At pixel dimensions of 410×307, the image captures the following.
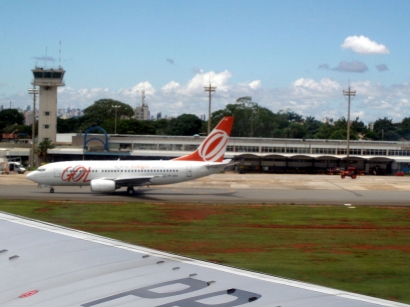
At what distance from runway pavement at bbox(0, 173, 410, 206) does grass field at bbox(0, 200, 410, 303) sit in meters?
3.41

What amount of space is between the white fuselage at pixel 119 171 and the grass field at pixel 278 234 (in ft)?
19.6

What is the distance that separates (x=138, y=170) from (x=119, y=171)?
1.45 meters

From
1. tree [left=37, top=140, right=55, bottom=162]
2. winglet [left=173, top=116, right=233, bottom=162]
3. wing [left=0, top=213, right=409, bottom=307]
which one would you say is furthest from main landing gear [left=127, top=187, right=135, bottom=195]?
tree [left=37, top=140, right=55, bottom=162]

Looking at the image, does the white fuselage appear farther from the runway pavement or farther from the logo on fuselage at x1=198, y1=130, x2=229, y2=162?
the runway pavement

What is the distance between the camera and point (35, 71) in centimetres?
7869

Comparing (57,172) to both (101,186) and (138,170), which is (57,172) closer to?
(101,186)

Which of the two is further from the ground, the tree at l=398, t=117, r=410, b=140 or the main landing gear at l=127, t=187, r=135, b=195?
the tree at l=398, t=117, r=410, b=140

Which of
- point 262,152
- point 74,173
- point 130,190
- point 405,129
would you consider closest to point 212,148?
point 130,190

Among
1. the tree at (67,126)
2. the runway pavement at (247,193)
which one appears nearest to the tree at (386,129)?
the tree at (67,126)

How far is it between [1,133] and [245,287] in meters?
134

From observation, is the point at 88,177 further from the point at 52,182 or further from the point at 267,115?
the point at 267,115

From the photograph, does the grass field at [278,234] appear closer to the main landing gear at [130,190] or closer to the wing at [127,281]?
the main landing gear at [130,190]

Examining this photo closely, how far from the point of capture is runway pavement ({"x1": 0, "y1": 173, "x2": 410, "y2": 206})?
118 feet

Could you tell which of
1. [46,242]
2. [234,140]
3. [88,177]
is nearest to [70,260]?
[46,242]
